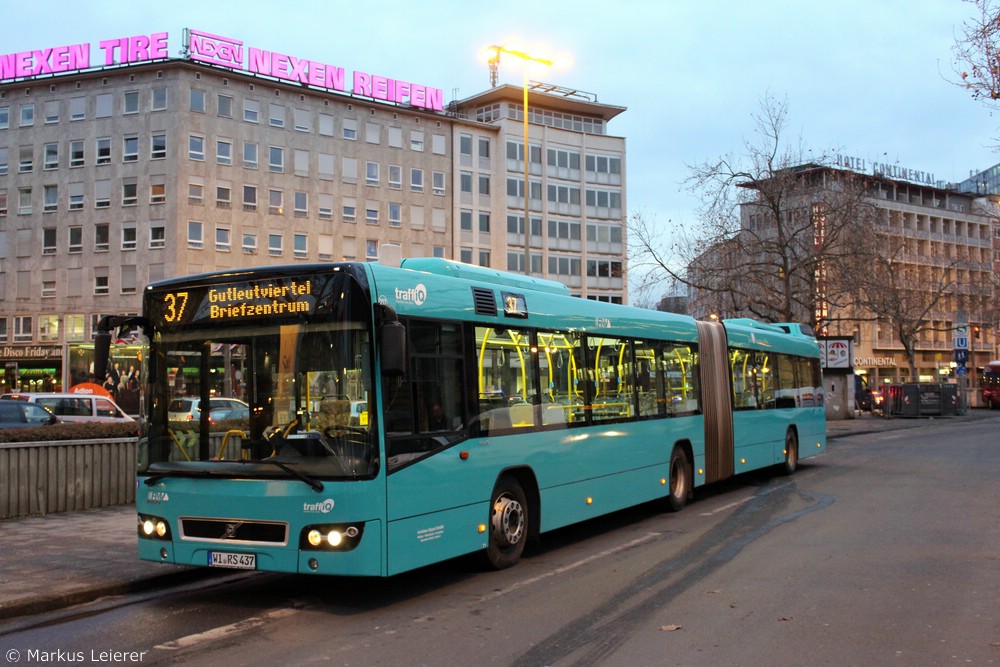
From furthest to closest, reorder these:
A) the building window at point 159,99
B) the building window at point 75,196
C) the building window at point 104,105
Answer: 1. the building window at point 75,196
2. the building window at point 104,105
3. the building window at point 159,99

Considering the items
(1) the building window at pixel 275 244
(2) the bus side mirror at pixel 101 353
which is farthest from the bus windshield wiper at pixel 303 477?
(1) the building window at pixel 275 244

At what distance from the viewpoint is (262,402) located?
762cm

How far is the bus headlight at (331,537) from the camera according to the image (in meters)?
7.23

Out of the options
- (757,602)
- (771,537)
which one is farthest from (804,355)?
(757,602)

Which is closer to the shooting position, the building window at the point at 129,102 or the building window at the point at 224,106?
the building window at the point at 129,102

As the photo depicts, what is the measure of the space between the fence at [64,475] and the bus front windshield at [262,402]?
4978 mm

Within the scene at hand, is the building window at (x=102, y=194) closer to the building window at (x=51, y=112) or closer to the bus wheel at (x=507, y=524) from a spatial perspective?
the building window at (x=51, y=112)

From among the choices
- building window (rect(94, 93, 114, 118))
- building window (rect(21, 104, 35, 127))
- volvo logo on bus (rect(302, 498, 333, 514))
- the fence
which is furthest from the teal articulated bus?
building window (rect(21, 104, 35, 127))

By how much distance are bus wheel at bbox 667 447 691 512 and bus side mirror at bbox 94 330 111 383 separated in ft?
26.7

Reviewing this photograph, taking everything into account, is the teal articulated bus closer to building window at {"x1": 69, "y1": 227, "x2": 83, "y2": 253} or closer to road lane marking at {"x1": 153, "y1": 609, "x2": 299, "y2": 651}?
road lane marking at {"x1": 153, "y1": 609, "x2": 299, "y2": 651}

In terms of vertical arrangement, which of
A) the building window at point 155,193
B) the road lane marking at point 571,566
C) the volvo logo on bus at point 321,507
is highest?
the building window at point 155,193

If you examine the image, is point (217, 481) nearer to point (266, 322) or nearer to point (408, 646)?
point (266, 322)

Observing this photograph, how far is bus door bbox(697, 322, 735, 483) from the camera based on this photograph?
48.4 feet

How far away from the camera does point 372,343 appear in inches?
293
